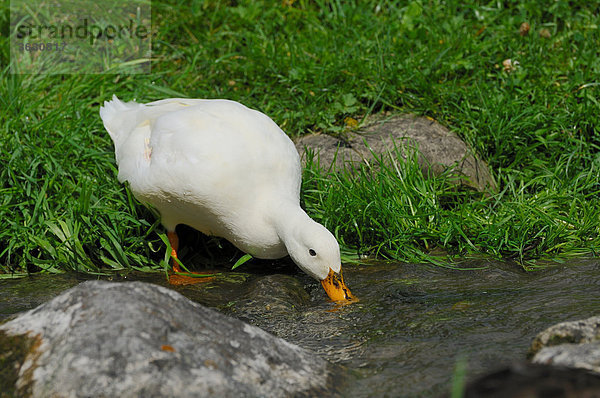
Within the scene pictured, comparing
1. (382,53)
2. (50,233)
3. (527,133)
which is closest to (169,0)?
(382,53)

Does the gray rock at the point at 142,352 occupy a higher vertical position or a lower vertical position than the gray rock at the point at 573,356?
lower

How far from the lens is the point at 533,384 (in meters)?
1.65

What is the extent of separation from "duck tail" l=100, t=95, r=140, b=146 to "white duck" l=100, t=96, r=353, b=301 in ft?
1.03

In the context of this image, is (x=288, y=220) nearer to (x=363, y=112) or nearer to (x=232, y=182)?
(x=232, y=182)

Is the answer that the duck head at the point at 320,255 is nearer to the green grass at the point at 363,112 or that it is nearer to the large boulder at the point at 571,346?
the green grass at the point at 363,112

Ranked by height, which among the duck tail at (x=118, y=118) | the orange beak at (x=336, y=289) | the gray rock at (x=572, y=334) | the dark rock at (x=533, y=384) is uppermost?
the dark rock at (x=533, y=384)

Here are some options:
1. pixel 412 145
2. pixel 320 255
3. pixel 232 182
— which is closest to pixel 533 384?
pixel 320 255

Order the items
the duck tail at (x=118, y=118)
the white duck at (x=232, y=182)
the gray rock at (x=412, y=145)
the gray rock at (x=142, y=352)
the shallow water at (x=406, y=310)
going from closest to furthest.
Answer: the gray rock at (x=142, y=352)
the shallow water at (x=406, y=310)
the white duck at (x=232, y=182)
the duck tail at (x=118, y=118)
the gray rock at (x=412, y=145)

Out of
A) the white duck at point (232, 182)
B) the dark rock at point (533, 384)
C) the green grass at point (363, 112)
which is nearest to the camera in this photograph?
the dark rock at point (533, 384)

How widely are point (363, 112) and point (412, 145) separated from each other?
2.08ft

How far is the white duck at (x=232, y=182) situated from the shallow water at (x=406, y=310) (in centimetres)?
24

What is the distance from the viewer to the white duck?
3.78 metres

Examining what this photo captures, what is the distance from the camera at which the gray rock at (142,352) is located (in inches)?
83.3

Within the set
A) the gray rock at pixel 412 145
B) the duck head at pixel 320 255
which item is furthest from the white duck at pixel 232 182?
the gray rock at pixel 412 145
